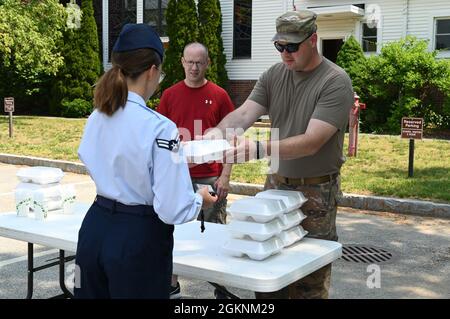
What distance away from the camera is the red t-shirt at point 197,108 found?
15.7 ft

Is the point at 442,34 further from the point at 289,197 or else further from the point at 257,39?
the point at 289,197

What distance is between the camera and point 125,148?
234cm

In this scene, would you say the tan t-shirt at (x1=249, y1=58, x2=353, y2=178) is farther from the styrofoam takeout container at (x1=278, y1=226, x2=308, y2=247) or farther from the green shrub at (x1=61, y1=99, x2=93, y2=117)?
the green shrub at (x1=61, y1=99, x2=93, y2=117)

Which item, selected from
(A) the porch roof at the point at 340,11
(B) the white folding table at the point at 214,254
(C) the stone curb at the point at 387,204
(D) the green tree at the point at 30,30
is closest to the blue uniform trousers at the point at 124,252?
(B) the white folding table at the point at 214,254

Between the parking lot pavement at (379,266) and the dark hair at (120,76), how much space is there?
2.79 meters

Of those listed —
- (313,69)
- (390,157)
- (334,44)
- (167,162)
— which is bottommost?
(390,157)

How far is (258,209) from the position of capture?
299cm

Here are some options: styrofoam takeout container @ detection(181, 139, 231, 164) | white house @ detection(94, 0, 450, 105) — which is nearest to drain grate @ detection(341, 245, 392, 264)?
styrofoam takeout container @ detection(181, 139, 231, 164)

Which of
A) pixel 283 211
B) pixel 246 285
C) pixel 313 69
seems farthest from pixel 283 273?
pixel 313 69

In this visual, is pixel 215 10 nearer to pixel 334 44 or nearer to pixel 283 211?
pixel 334 44

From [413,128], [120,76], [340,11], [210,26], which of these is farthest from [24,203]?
[210,26]

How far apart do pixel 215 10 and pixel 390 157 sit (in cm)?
1237

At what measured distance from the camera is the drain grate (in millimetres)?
5875

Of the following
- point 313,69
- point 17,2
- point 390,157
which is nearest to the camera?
point 313,69
